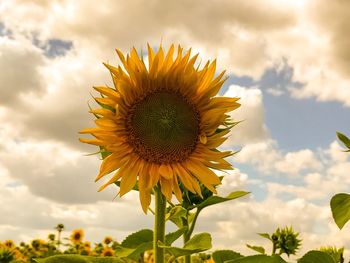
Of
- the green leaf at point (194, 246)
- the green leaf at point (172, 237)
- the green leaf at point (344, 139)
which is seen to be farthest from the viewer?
the green leaf at point (344, 139)

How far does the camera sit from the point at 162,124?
2.71 m

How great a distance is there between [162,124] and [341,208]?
1.04m

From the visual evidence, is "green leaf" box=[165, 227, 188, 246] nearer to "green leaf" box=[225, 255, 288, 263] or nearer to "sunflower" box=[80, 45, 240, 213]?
"sunflower" box=[80, 45, 240, 213]

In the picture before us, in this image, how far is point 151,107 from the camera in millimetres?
2709

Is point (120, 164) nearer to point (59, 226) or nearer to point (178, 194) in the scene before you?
point (178, 194)

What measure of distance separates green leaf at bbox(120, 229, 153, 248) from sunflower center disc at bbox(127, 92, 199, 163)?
1.20ft

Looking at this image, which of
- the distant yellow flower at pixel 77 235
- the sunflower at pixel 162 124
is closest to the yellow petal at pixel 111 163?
the sunflower at pixel 162 124

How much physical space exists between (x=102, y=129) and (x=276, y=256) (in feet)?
3.33

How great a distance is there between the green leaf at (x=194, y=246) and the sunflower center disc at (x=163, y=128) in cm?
46

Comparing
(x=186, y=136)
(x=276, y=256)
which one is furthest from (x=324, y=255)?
(x=186, y=136)

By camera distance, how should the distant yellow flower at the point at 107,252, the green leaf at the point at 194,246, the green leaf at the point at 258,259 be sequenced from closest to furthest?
the green leaf at the point at 194,246 < the green leaf at the point at 258,259 < the distant yellow flower at the point at 107,252

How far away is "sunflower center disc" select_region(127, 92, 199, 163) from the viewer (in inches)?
106

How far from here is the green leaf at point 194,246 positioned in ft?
7.28

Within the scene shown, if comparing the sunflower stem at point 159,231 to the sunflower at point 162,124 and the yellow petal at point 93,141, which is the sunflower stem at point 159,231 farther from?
the yellow petal at point 93,141
